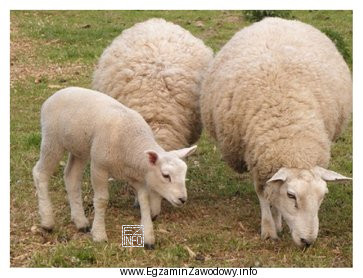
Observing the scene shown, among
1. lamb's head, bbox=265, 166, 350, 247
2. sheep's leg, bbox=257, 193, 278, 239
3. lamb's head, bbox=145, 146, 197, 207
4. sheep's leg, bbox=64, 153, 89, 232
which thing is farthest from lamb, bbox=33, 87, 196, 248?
sheep's leg, bbox=257, 193, 278, 239

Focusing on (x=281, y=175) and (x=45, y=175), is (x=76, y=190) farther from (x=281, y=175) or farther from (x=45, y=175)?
(x=281, y=175)

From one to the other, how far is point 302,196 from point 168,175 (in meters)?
1.11

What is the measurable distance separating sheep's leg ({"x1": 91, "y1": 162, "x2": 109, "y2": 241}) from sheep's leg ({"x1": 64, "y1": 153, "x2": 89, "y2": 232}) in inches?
11.9

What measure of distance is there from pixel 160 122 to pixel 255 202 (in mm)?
1410

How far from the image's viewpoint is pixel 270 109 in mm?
6098

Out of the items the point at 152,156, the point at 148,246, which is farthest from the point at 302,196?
the point at 148,246

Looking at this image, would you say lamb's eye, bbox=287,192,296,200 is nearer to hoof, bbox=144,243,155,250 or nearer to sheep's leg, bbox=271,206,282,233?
sheep's leg, bbox=271,206,282,233

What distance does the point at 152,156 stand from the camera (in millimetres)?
5613

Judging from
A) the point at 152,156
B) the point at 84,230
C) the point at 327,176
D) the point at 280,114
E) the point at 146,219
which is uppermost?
the point at 280,114

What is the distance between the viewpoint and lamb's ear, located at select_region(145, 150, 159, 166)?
18.3 feet

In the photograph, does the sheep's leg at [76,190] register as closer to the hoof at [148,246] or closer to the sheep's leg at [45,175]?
the sheep's leg at [45,175]

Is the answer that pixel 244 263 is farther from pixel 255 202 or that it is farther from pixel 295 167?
pixel 255 202

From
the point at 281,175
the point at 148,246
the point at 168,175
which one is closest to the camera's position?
the point at 168,175

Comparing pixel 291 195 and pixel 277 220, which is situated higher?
pixel 291 195
